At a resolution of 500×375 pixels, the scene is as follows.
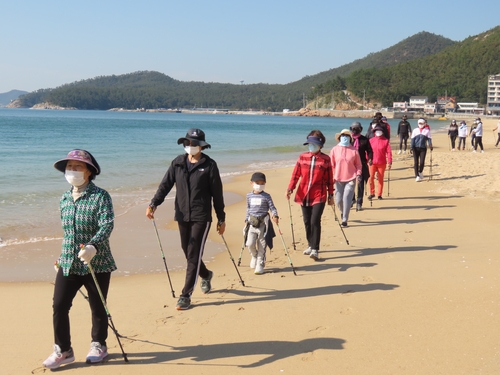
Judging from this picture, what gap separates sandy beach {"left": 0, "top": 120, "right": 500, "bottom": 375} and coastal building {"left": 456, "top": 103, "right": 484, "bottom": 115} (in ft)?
520

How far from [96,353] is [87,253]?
0.95 metres

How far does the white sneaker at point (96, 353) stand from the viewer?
430 centimetres

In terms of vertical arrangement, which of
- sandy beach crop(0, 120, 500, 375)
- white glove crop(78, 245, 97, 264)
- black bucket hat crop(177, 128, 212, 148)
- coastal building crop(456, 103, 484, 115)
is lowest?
sandy beach crop(0, 120, 500, 375)

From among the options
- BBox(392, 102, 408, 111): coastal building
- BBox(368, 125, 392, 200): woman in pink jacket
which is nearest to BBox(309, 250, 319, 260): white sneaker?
BBox(368, 125, 392, 200): woman in pink jacket

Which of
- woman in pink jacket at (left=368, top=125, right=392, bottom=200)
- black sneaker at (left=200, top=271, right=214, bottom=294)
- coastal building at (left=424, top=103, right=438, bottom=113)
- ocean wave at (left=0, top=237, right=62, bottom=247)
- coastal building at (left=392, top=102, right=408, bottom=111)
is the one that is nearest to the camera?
black sneaker at (left=200, top=271, right=214, bottom=294)

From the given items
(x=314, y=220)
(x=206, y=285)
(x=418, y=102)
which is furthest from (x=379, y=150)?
(x=418, y=102)

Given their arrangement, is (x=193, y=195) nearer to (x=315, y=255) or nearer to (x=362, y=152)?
(x=315, y=255)

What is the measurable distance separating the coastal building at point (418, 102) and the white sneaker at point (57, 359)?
17266 centimetres

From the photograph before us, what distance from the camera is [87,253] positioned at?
154 inches

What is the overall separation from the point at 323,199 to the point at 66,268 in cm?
407

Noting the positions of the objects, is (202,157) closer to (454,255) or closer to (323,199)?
(323,199)

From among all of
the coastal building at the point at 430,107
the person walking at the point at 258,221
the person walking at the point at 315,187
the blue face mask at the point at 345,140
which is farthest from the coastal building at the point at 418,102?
the person walking at the point at 258,221

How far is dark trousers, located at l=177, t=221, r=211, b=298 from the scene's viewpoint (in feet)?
18.2

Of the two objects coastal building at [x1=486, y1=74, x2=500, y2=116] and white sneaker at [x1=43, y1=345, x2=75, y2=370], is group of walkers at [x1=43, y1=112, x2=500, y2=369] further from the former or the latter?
coastal building at [x1=486, y1=74, x2=500, y2=116]
